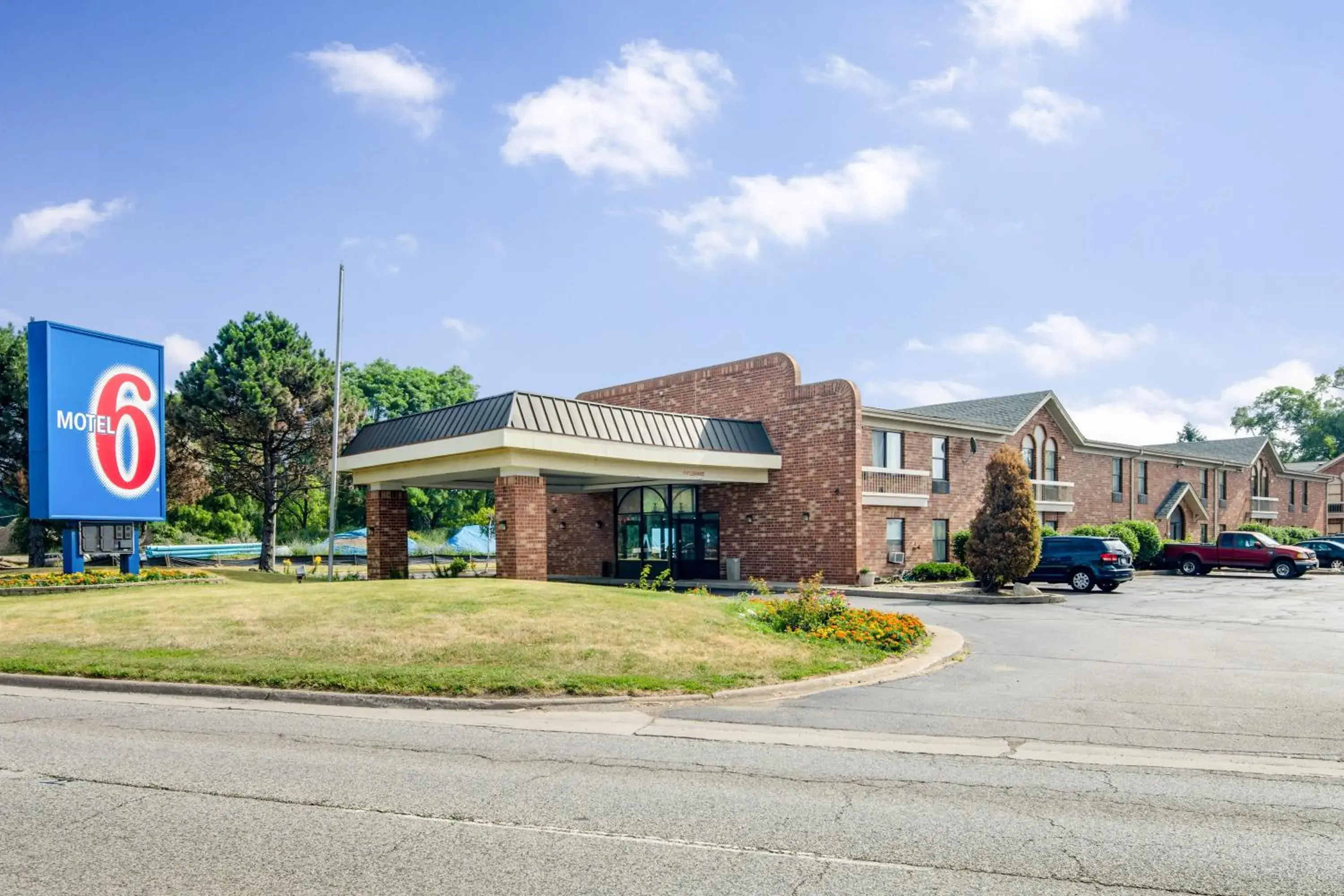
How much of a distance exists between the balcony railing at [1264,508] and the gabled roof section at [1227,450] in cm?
257

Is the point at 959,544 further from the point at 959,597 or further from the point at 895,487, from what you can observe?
the point at 959,597

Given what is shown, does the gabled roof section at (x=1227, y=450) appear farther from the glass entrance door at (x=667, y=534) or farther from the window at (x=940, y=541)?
the glass entrance door at (x=667, y=534)

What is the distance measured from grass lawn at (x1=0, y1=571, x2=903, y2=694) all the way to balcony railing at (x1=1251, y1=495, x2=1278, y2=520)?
47.6 m

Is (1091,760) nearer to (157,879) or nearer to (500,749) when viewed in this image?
(500,749)

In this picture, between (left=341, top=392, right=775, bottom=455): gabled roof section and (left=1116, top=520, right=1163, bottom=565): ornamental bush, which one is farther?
(left=1116, top=520, right=1163, bottom=565): ornamental bush

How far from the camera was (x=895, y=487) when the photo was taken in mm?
30688

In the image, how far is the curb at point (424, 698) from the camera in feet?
34.5

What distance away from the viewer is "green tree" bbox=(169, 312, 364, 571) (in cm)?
3784

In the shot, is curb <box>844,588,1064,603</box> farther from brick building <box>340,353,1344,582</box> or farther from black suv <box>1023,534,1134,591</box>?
black suv <box>1023,534,1134,591</box>

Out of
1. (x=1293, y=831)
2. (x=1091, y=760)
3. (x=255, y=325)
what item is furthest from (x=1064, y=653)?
(x=255, y=325)

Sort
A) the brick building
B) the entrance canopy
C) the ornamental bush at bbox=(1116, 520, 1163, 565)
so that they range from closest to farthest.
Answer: the entrance canopy < the brick building < the ornamental bush at bbox=(1116, 520, 1163, 565)

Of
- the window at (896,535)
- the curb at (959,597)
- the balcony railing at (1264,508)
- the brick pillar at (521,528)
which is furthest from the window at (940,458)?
the balcony railing at (1264,508)

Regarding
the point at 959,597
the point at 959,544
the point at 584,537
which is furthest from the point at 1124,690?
the point at 584,537

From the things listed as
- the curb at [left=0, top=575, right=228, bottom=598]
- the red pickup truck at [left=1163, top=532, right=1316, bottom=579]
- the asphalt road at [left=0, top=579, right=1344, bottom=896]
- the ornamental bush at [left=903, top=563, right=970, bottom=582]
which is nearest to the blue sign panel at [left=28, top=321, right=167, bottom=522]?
the curb at [left=0, top=575, right=228, bottom=598]
